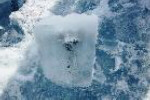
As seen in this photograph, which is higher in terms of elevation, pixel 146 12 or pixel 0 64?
pixel 146 12

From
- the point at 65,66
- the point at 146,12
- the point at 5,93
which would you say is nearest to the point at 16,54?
the point at 5,93

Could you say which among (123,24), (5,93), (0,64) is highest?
(123,24)

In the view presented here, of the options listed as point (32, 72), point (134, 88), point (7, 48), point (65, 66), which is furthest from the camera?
point (7, 48)

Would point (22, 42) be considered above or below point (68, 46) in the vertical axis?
below

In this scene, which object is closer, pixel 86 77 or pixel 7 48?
pixel 86 77

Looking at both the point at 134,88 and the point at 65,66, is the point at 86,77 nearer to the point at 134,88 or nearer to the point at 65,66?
the point at 65,66

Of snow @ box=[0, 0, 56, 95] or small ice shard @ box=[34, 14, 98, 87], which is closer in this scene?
small ice shard @ box=[34, 14, 98, 87]

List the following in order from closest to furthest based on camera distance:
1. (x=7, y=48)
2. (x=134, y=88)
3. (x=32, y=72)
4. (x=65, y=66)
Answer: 1. (x=65, y=66)
2. (x=134, y=88)
3. (x=32, y=72)
4. (x=7, y=48)

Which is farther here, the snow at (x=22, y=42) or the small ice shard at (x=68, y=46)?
the snow at (x=22, y=42)
